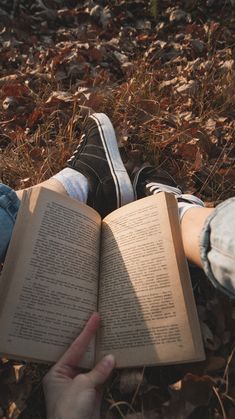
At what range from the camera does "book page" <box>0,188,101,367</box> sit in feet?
4.49

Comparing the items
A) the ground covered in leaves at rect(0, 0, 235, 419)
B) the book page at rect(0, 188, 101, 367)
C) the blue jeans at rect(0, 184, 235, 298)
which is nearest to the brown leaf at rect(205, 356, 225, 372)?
the ground covered in leaves at rect(0, 0, 235, 419)

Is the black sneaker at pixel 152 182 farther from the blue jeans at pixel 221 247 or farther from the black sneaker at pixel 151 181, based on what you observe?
the blue jeans at pixel 221 247

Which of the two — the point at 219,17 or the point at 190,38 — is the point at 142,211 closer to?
the point at 190,38

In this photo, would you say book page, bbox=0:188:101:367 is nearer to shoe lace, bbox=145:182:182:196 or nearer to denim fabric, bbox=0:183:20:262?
denim fabric, bbox=0:183:20:262

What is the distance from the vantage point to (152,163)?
240 cm

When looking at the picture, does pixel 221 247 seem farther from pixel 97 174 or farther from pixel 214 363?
pixel 97 174

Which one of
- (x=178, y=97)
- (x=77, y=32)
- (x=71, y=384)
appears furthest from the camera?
(x=77, y=32)

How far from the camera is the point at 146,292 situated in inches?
57.6

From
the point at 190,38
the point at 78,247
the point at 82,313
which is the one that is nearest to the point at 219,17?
the point at 190,38

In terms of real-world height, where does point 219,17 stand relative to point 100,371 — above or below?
above

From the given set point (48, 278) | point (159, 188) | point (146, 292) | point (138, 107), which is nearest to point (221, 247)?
point (146, 292)

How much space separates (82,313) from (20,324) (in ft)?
0.81

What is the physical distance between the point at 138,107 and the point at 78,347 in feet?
5.60

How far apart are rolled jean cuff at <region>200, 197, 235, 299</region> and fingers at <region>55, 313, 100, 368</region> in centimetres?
49
